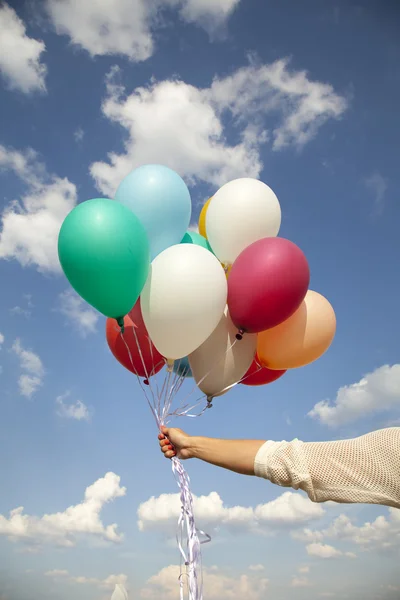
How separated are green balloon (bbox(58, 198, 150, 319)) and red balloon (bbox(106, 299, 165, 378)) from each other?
1.87 feet

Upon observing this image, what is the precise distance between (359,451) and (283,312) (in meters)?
1.97

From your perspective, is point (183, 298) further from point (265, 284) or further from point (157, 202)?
point (157, 202)

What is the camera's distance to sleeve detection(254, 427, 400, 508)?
1.67 meters

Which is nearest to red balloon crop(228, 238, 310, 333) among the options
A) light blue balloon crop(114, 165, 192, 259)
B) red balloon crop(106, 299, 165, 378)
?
light blue balloon crop(114, 165, 192, 259)

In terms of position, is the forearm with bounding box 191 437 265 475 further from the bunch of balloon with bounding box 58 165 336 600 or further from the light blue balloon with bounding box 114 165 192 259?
the light blue balloon with bounding box 114 165 192 259

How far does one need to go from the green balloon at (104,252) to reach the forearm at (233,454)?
5.13 feet

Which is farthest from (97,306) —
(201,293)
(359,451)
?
(359,451)

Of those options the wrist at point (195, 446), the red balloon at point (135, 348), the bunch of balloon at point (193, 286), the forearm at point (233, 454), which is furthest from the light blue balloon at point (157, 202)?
the forearm at point (233, 454)

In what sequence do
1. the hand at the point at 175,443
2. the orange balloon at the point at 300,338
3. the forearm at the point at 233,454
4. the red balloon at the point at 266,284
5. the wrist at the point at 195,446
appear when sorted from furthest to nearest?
the orange balloon at the point at 300,338, the red balloon at the point at 266,284, the hand at the point at 175,443, the wrist at the point at 195,446, the forearm at the point at 233,454

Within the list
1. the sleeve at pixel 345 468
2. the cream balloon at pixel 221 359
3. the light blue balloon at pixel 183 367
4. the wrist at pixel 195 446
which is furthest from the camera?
the light blue balloon at pixel 183 367

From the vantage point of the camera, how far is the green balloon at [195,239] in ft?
14.0

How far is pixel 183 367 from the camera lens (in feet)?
13.9

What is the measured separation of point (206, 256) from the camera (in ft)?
11.7

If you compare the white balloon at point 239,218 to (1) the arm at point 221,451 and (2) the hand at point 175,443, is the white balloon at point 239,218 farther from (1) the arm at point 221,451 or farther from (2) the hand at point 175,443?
(1) the arm at point 221,451
